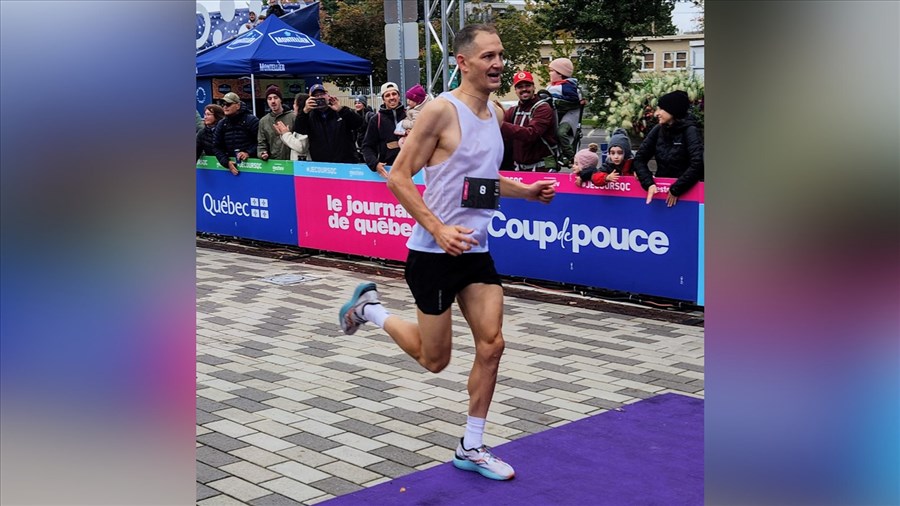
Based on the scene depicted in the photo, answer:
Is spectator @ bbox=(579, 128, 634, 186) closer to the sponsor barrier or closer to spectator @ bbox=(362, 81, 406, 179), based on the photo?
the sponsor barrier

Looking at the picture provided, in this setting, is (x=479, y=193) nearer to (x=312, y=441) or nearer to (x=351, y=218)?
(x=312, y=441)

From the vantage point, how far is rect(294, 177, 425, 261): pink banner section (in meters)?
10.8

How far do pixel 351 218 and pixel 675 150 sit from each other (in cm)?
433

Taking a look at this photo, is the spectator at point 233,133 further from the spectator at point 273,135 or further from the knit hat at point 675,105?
the knit hat at point 675,105

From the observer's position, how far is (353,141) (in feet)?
39.8


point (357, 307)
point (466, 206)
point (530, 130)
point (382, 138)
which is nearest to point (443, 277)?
point (466, 206)

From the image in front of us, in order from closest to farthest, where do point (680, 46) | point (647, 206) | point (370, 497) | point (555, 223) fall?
point (370, 497) → point (647, 206) → point (555, 223) → point (680, 46)

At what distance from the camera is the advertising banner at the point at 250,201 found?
12414 mm
